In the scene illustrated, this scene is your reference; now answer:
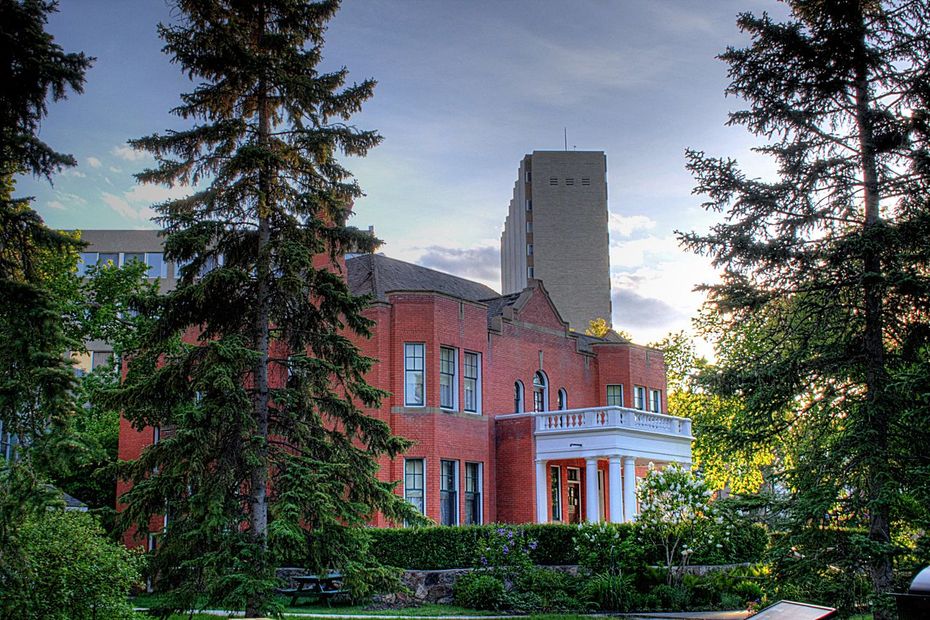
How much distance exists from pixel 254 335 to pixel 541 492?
17.6 metres

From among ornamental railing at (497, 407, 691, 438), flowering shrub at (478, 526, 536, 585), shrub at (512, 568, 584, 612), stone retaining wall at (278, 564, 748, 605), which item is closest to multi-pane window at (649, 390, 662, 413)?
ornamental railing at (497, 407, 691, 438)

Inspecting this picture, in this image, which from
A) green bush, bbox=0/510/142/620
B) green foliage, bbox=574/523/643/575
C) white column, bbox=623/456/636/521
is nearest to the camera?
green bush, bbox=0/510/142/620

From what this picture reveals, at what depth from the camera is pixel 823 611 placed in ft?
23.3

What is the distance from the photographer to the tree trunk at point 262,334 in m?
15.3

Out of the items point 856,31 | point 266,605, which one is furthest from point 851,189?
point 266,605

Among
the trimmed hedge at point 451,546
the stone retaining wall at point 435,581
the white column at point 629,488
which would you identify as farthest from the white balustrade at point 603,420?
the stone retaining wall at point 435,581

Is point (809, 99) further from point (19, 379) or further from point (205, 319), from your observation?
point (19, 379)

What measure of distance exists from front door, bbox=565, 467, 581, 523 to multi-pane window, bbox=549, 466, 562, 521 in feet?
2.07

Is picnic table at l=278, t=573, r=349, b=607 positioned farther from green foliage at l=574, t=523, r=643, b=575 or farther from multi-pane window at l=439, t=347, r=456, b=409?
multi-pane window at l=439, t=347, r=456, b=409

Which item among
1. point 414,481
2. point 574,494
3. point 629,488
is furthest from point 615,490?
point 414,481

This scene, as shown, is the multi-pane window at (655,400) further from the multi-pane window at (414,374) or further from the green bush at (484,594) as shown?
→ the green bush at (484,594)

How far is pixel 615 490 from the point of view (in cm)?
3098

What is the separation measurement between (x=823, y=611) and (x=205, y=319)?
12036mm

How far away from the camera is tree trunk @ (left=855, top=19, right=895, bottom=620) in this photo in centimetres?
1424
